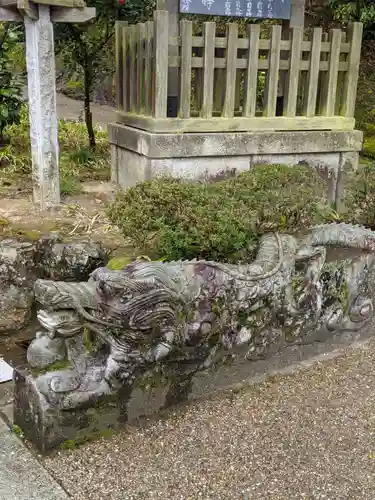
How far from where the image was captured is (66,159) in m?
8.12

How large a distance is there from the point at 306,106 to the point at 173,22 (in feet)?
5.51

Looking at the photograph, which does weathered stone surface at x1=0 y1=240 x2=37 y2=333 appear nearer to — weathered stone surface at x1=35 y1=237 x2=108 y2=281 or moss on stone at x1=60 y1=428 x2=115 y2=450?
weathered stone surface at x1=35 y1=237 x2=108 y2=281

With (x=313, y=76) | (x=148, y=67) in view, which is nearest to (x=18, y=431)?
(x=148, y=67)

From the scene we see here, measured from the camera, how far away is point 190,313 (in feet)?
10.6

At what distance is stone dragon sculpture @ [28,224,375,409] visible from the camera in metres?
2.95

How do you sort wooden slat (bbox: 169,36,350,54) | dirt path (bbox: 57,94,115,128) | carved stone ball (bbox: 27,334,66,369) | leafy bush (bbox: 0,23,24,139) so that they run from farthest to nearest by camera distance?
dirt path (bbox: 57,94,115,128) → leafy bush (bbox: 0,23,24,139) → wooden slat (bbox: 169,36,350,54) → carved stone ball (bbox: 27,334,66,369)

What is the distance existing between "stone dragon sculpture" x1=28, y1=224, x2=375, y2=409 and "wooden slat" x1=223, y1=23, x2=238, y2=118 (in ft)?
6.97

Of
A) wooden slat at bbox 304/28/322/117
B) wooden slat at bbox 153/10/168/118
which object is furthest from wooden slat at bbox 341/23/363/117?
wooden slat at bbox 153/10/168/118

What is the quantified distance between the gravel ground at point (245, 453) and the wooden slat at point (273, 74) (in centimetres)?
321

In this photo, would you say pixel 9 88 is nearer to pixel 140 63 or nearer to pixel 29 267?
pixel 140 63

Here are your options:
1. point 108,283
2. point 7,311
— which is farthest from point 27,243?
point 108,283

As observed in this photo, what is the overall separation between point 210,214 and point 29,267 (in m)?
1.58

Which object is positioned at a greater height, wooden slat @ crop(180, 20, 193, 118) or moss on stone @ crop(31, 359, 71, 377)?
wooden slat @ crop(180, 20, 193, 118)

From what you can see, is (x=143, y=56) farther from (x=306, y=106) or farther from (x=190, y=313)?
(x=190, y=313)
